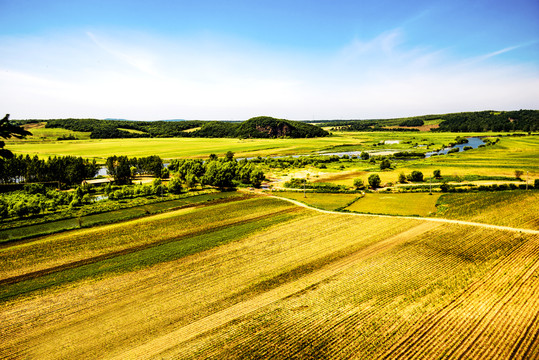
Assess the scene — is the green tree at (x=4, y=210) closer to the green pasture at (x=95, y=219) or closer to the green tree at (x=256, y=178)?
the green pasture at (x=95, y=219)

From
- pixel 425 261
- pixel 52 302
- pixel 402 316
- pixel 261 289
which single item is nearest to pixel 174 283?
pixel 261 289

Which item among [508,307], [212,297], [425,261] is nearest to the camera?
[508,307]

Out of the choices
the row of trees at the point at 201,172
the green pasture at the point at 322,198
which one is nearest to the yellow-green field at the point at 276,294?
the green pasture at the point at 322,198

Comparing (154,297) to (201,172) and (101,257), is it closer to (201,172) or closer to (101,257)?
(101,257)

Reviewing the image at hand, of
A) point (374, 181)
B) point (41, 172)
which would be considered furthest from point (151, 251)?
point (41, 172)

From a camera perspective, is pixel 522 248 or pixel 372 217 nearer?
pixel 522 248

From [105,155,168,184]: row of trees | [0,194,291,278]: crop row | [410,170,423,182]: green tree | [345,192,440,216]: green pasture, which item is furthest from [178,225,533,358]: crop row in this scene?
[105,155,168,184]: row of trees

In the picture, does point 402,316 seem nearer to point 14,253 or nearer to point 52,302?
point 52,302
